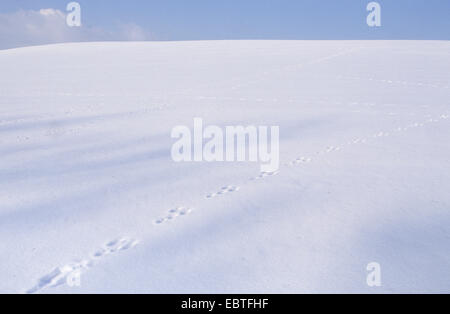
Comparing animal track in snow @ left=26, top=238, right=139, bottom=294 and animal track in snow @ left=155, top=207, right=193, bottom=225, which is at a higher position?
animal track in snow @ left=155, top=207, right=193, bottom=225

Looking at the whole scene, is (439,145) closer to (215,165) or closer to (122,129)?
(215,165)

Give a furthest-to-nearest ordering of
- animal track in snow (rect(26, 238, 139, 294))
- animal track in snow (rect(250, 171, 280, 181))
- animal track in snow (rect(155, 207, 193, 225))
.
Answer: animal track in snow (rect(250, 171, 280, 181))
animal track in snow (rect(155, 207, 193, 225))
animal track in snow (rect(26, 238, 139, 294))

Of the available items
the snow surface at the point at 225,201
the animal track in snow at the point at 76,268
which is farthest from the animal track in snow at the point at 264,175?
the animal track in snow at the point at 76,268

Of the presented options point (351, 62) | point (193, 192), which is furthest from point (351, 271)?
point (351, 62)

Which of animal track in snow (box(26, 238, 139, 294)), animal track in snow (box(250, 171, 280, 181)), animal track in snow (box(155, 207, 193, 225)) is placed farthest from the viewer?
animal track in snow (box(250, 171, 280, 181))

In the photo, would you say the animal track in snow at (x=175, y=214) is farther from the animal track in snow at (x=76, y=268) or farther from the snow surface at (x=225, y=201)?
the animal track in snow at (x=76, y=268)

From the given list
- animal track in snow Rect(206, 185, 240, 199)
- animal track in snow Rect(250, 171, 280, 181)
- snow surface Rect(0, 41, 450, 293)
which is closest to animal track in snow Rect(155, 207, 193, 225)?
snow surface Rect(0, 41, 450, 293)

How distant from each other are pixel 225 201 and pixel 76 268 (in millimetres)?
1819

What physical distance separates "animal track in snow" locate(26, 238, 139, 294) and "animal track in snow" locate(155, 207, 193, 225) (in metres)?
0.44

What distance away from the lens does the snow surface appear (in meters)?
2.91

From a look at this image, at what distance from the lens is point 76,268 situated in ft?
9.69

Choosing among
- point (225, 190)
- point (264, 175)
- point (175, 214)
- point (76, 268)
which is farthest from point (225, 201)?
point (76, 268)

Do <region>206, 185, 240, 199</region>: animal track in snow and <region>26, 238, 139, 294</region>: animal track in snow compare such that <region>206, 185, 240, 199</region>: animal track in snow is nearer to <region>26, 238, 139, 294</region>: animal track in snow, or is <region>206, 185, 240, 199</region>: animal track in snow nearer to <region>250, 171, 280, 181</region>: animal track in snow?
<region>250, 171, 280, 181</region>: animal track in snow

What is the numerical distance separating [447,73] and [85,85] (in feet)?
49.6
